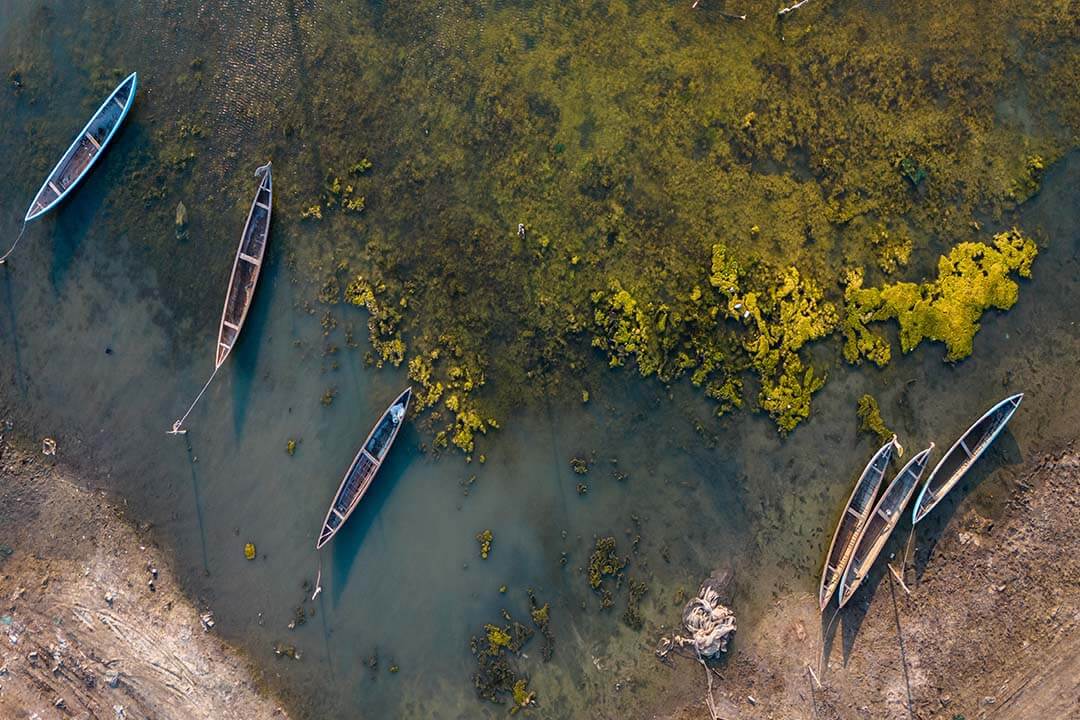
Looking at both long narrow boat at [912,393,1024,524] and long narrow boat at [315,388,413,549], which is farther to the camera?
long narrow boat at [315,388,413,549]

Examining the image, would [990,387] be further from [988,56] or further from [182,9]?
[182,9]

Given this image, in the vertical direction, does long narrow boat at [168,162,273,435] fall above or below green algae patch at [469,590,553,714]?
above

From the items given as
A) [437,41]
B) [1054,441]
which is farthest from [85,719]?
[1054,441]

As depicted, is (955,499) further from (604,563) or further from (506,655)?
(506,655)

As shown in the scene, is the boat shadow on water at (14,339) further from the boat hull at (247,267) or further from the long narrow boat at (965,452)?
the long narrow boat at (965,452)

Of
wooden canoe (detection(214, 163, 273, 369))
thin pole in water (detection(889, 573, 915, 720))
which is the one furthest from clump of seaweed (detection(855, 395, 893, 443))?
wooden canoe (detection(214, 163, 273, 369))

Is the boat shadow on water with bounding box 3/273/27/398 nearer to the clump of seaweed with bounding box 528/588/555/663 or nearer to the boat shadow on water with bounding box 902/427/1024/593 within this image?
the clump of seaweed with bounding box 528/588/555/663
